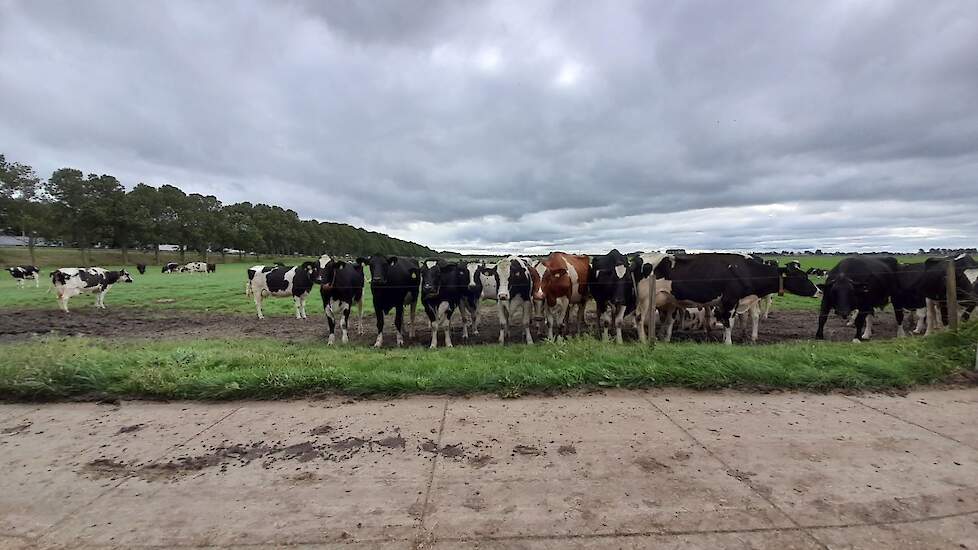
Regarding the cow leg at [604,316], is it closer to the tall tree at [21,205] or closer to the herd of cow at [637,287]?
the herd of cow at [637,287]

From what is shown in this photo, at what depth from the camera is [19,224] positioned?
4269 cm

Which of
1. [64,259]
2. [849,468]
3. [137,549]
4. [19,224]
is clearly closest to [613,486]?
[849,468]

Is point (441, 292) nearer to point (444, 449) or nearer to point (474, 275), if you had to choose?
point (474, 275)

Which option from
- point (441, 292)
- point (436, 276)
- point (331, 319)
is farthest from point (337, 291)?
point (441, 292)

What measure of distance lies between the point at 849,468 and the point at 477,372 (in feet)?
12.8

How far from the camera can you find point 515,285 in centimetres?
1208

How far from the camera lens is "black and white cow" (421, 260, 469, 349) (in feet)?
36.4

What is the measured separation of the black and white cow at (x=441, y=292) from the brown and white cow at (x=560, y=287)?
2.05 metres

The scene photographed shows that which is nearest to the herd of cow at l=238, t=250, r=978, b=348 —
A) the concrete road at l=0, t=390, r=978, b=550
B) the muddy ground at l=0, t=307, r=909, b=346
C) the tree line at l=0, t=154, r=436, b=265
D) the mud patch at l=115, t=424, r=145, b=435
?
the muddy ground at l=0, t=307, r=909, b=346

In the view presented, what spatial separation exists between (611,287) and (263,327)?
10.1 metres

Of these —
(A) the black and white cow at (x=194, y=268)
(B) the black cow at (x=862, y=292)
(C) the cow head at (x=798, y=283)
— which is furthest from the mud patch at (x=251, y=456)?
(A) the black and white cow at (x=194, y=268)

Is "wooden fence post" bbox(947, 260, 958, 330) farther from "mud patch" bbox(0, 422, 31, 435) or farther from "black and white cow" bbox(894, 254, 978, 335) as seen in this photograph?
"mud patch" bbox(0, 422, 31, 435)

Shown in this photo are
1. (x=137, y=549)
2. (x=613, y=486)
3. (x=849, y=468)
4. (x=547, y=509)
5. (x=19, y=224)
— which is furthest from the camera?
(x=19, y=224)

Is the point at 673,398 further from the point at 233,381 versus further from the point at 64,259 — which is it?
the point at 64,259
